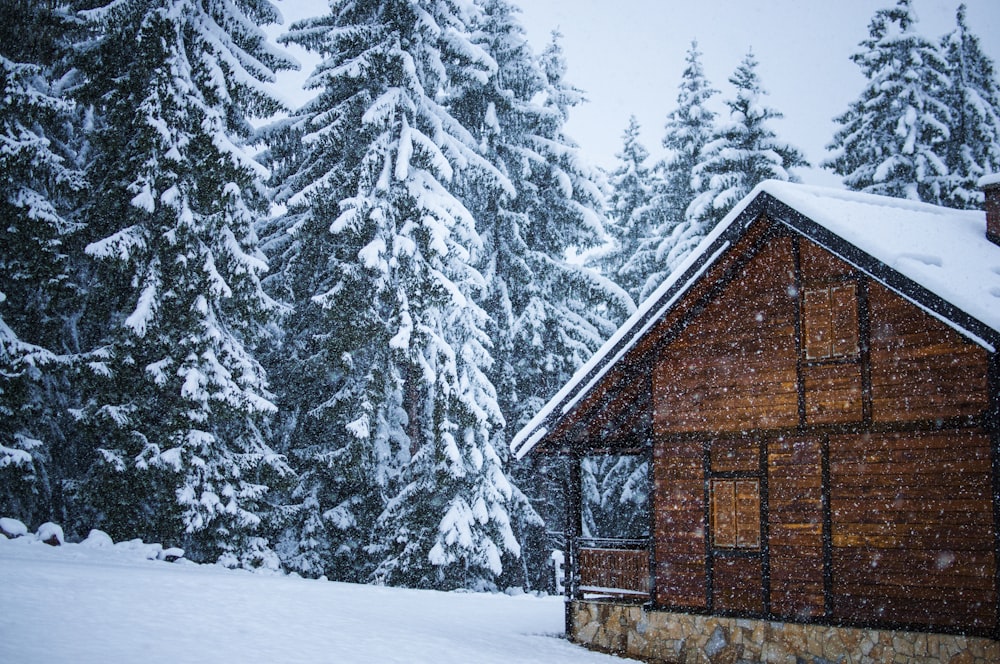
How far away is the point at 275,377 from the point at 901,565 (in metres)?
18.2

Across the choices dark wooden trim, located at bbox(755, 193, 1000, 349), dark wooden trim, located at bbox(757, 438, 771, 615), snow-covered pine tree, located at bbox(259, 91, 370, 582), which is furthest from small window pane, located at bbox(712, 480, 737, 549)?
snow-covered pine tree, located at bbox(259, 91, 370, 582)

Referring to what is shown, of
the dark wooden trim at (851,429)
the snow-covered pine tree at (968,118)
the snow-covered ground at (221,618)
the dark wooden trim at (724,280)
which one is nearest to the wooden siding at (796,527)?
the dark wooden trim at (851,429)

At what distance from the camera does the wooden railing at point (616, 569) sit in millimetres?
15492

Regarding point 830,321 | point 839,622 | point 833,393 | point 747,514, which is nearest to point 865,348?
point 830,321

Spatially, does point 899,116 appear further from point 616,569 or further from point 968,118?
point 616,569

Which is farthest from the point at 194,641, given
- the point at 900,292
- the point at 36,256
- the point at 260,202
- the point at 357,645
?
the point at 260,202

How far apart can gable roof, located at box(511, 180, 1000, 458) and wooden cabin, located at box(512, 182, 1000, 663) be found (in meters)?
0.04

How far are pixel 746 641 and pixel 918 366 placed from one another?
4768 millimetres

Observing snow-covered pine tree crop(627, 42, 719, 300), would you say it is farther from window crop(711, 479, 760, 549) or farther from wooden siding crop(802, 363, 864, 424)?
wooden siding crop(802, 363, 864, 424)

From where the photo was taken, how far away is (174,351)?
756 inches

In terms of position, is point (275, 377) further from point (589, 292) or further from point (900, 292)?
point (900, 292)

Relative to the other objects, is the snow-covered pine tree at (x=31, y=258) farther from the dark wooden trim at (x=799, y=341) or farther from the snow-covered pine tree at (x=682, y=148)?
the snow-covered pine tree at (x=682, y=148)

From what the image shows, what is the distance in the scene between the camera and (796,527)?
13.0 m

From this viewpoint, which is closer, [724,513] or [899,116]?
[724,513]
